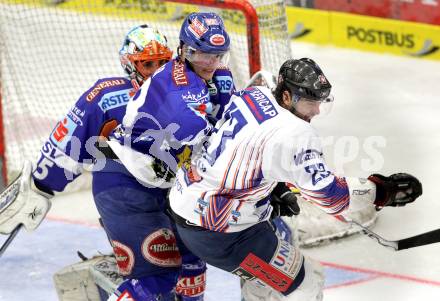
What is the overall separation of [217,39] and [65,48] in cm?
410

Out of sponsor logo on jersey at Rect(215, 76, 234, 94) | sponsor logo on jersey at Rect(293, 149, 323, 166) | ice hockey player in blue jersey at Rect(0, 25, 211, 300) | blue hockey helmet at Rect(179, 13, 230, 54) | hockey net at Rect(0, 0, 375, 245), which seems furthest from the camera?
hockey net at Rect(0, 0, 375, 245)

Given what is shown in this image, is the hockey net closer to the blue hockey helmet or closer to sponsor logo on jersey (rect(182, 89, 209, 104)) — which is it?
the blue hockey helmet

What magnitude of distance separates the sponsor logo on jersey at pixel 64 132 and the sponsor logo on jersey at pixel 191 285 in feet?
2.61

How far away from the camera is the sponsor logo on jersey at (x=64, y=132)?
4617 mm

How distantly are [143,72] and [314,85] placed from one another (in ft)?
3.36

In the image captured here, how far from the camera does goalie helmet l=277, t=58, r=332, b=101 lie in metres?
3.90

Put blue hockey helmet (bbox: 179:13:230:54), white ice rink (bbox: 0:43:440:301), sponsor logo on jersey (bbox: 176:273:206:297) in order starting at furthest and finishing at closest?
white ice rink (bbox: 0:43:440:301) < sponsor logo on jersey (bbox: 176:273:206:297) < blue hockey helmet (bbox: 179:13:230:54)

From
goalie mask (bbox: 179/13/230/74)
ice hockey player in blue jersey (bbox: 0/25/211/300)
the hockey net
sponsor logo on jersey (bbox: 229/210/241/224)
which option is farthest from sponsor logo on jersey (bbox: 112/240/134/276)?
the hockey net

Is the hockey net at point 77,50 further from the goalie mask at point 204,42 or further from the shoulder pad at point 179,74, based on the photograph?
the shoulder pad at point 179,74

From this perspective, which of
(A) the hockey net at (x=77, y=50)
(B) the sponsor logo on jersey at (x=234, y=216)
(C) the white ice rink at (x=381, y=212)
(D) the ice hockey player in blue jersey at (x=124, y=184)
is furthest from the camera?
(A) the hockey net at (x=77, y=50)

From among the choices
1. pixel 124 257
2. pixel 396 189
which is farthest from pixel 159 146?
pixel 396 189

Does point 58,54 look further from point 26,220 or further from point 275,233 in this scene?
point 275,233

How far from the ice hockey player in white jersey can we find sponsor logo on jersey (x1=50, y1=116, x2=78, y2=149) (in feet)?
2.10

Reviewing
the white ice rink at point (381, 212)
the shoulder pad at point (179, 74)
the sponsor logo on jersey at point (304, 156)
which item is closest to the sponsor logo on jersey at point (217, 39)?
the shoulder pad at point (179, 74)
